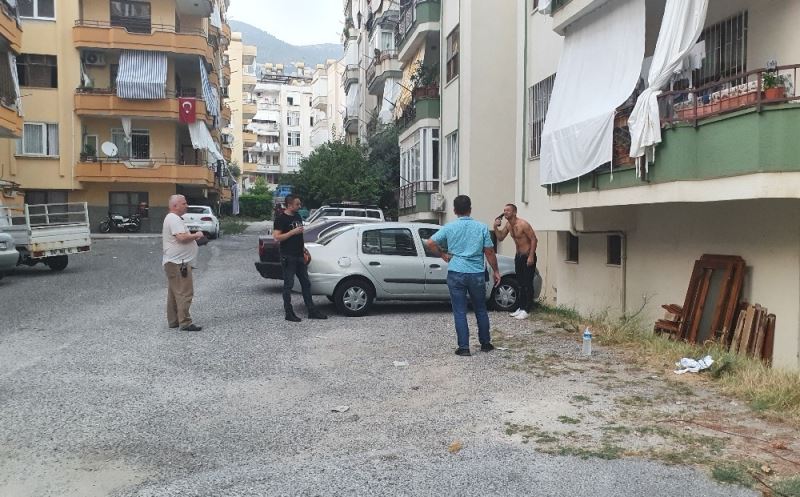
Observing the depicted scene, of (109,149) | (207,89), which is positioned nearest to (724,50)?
(109,149)

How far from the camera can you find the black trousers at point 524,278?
11.8m

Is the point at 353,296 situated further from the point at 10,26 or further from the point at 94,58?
the point at 94,58

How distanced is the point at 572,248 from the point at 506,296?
2442 millimetres

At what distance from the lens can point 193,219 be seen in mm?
29484

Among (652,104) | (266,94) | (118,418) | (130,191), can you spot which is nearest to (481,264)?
(652,104)

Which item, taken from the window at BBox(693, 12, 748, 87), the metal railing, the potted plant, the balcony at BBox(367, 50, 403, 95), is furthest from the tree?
the potted plant

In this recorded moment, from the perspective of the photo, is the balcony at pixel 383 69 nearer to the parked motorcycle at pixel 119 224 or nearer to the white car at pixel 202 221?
the white car at pixel 202 221

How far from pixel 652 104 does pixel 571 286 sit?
5.59m

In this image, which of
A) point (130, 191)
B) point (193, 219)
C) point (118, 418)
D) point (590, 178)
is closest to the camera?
point (118, 418)

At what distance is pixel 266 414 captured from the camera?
20.8 feet

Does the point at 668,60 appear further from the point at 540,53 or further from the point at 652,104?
the point at 540,53

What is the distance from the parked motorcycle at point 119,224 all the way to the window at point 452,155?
18.7m

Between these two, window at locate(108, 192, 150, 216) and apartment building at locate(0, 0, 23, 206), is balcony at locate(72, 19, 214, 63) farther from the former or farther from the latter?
apartment building at locate(0, 0, 23, 206)

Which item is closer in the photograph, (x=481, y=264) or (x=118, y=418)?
(x=118, y=418)
